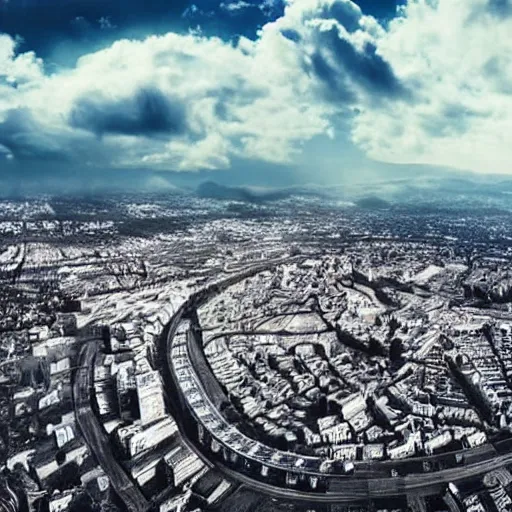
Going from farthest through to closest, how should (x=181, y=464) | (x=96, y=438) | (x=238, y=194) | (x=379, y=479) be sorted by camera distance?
(x=238, y=194) < (x=96, y=438) < (x=181, y=464) < (x=379, y=479)

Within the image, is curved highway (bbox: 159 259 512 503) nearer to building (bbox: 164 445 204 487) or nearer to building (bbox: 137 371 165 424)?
building (bbox: 164 445 204 487)

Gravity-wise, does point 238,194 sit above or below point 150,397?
above

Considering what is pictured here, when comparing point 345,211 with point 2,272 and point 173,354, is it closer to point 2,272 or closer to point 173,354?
point 2,272

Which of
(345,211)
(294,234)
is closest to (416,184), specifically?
(345,211)

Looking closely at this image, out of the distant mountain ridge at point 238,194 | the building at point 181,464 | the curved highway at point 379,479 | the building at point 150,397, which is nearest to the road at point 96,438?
the building at point 181,464

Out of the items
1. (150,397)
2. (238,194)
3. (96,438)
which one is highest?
(238,194)

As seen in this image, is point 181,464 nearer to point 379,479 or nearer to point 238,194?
point 379,479

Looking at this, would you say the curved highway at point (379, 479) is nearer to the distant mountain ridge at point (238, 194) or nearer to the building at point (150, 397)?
the building at point (150, 397)

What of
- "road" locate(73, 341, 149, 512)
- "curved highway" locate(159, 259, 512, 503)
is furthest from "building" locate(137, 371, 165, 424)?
"curved highway" locate(159, 259, 512, 503)

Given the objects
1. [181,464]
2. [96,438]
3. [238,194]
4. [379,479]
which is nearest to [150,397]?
[96,438]
